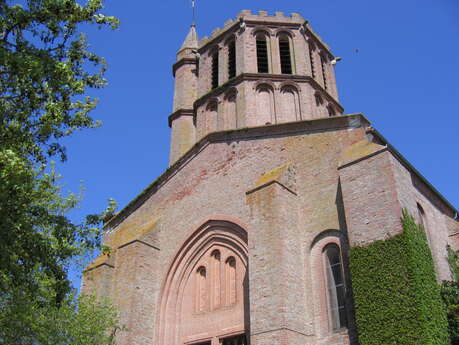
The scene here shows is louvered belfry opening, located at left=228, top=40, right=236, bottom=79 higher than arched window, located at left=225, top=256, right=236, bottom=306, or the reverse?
louvered belfry opening, located at left=228, top=40, right=236, bottom=79

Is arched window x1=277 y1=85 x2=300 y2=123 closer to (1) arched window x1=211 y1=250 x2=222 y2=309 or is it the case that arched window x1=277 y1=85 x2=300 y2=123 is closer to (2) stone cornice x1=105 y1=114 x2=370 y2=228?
(2) stone cornice x1=105 y1=114 x2=370 y2=228

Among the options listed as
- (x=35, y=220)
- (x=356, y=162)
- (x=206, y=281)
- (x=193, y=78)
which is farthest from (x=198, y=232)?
(x=193, y=78)

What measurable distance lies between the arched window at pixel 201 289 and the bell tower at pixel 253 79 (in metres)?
8.01

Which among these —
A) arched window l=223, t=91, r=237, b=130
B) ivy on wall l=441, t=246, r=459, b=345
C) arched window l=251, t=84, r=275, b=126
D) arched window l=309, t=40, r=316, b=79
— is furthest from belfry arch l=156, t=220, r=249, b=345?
arched window l=309, t=40, r=316, b=79

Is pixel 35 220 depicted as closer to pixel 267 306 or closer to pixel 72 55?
pixel 72 55

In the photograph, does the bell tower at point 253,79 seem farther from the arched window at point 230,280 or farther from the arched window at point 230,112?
the arched window at point 230,280

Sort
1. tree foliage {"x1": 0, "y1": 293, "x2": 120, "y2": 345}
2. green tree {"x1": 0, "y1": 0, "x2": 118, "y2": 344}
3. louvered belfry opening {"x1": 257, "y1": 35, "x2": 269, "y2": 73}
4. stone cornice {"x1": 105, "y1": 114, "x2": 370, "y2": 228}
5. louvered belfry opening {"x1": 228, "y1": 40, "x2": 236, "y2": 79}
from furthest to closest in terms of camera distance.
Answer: louvered belfry opening {"x1": 228, "y1": 40, "x2": 236, "y2": 79} < louvered belfry opening {"x1": 257, "y1": 35, "x2": 269, "y2": 73} < stone cornice {"x1": 105, "y1": 114, "x2": 370, "y2": 228} < tree foliage {"x1": 0, "y1": 293, "x2": 120, "y2": 345} < green tree {"x1": 0, "y1": 0, "x2": 118, "y2": 344}

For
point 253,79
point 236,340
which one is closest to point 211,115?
point 253,79

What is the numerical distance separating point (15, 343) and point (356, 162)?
10.7 metres

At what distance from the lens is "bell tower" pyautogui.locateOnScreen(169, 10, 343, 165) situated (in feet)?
82.3

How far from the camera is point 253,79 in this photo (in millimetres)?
25484

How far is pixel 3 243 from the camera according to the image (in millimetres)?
9297

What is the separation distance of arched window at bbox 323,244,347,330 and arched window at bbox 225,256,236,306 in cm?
361

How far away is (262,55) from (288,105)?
12.0 ft
